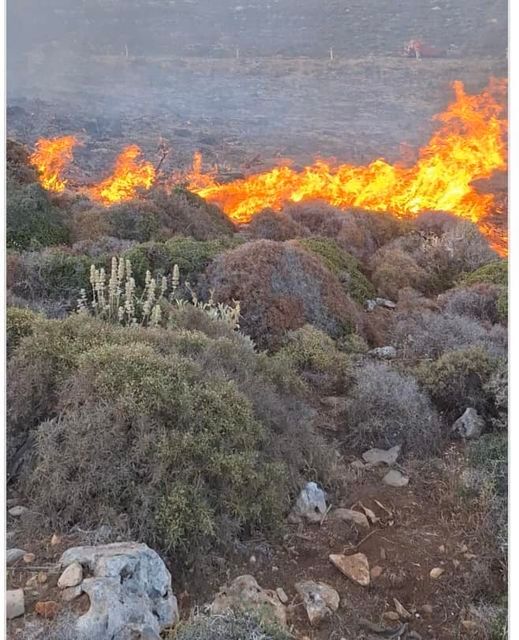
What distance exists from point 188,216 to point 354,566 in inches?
229

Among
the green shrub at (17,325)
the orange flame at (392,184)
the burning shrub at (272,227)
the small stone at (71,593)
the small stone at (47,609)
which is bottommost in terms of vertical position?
the small stone at (47,609)

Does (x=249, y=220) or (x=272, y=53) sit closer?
(x=272, y=53)

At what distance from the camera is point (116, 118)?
8461mm

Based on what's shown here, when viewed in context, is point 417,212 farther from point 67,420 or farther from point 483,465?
point 67,420

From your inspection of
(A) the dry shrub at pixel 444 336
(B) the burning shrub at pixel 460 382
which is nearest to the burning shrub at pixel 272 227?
(A) the dry shrub at pixel 444 336

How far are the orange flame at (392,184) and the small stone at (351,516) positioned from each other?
17.5 ft

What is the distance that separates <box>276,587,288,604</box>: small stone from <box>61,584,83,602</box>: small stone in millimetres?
861

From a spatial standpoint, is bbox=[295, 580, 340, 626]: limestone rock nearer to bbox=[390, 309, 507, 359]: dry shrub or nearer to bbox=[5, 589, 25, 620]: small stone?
bbox=[5, 589, 25, 620]: small stone

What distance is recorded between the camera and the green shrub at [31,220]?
6566 mm

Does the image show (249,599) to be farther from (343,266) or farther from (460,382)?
(343,266)

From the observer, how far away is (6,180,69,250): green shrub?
21.5 ft

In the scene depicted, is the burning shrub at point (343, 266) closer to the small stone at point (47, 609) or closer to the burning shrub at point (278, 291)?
the burning shrub at point (278, 291)

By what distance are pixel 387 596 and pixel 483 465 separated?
1072 millimetres

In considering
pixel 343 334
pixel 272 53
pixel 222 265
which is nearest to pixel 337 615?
pixel 343 334
